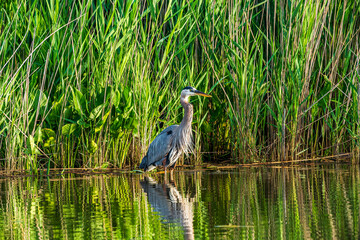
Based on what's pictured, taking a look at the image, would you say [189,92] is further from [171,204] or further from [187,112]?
[171,204]

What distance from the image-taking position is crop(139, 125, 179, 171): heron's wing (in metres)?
6.37

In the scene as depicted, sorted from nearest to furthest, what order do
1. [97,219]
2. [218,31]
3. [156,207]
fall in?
1. [97,219]
2. [156,207]
3. [218,31]

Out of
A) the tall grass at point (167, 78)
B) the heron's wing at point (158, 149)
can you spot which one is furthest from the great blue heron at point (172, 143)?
the tall grass at point (167, 78)

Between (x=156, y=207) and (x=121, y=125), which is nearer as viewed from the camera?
(x=156, y=207)

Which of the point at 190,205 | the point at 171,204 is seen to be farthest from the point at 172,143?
the point at 190,205

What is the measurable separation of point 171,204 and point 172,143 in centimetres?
215

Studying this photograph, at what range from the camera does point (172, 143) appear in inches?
260

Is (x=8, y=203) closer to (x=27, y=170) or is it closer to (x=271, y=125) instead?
(x=27, y=170)

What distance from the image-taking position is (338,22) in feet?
22.8

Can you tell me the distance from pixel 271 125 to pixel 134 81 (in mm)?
1695

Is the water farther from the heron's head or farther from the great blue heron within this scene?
the heron's head

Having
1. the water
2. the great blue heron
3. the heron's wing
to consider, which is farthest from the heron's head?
the water

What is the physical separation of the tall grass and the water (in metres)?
0.49

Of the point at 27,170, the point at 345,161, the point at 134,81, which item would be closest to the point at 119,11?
the point at 134,81
